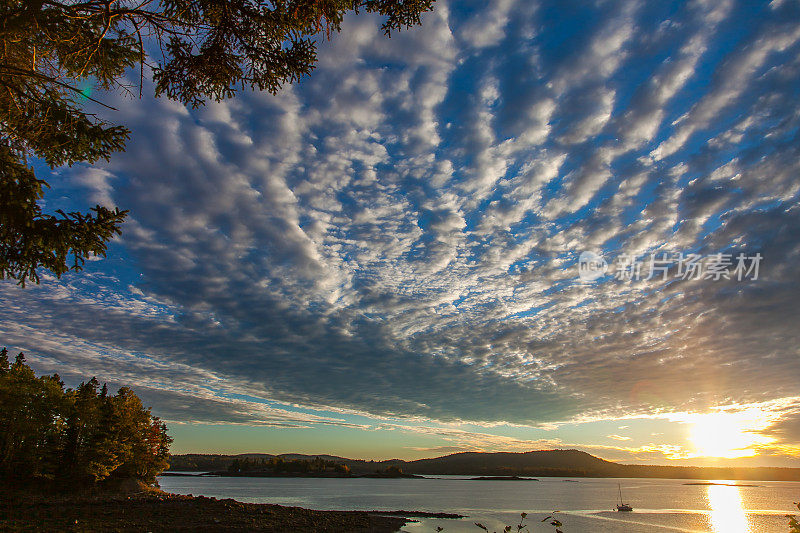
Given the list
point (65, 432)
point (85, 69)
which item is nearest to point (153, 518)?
point (65, 432)

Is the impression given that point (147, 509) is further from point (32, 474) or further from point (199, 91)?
point (199, 91)

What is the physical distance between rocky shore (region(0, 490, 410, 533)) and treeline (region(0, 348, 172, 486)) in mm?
6043

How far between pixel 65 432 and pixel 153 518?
1449 inches

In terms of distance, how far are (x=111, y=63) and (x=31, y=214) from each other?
502 centimetres

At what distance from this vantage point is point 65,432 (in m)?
66.2

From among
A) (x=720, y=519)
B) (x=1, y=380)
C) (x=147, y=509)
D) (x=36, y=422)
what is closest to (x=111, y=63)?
(x=147, y=509)

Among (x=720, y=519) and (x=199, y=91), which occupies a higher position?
(x=199, y=91)

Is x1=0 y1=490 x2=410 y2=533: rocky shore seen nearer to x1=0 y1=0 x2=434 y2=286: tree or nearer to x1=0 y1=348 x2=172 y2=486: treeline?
x1=0 y1=348 x2=172 y2=486: treeline

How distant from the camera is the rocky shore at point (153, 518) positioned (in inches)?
1404

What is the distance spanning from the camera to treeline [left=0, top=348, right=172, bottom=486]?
5741cm

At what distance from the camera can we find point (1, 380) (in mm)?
55844

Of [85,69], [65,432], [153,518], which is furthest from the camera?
[65,432]

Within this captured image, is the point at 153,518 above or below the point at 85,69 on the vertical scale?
below

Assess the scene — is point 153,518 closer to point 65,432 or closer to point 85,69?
point 65,432
